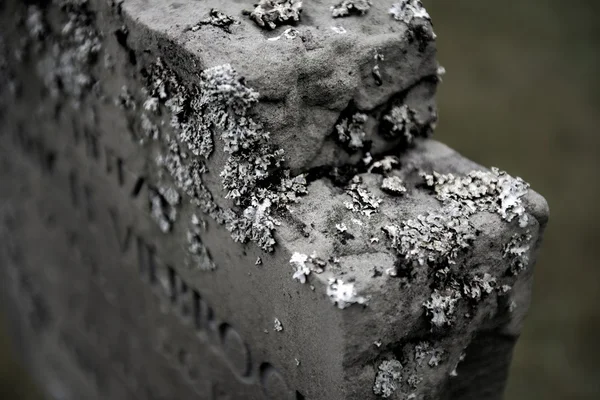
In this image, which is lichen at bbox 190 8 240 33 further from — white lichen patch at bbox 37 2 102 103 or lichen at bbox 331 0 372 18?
white lichen patch at bbox 37 2 102 103

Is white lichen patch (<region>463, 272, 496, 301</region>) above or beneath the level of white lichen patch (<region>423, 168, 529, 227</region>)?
beneath

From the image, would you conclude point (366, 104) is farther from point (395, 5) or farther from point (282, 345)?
point (282, 345)

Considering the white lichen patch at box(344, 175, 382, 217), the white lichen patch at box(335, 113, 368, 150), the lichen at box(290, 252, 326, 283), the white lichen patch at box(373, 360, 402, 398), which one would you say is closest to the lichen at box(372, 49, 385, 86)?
the white lichen patch at box(335, 113, 368, 150)

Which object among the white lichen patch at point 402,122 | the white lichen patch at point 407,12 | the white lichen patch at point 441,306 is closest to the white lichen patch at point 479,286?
the white lichen patch at point 441,306

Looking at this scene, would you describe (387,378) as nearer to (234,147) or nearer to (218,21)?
(234,147)

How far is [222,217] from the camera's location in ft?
2.88

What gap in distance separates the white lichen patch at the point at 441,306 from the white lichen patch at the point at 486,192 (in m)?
0.12

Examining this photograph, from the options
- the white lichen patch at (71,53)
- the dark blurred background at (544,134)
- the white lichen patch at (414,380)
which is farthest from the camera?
the dark blurred background at (544,134)

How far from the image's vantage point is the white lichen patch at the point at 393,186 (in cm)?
85

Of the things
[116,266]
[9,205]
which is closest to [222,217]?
[116,266]

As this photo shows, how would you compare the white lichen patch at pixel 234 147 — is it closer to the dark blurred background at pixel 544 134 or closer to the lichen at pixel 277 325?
the lichen at pixel 277 325

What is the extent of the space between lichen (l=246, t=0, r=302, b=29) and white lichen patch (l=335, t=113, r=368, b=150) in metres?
0.17

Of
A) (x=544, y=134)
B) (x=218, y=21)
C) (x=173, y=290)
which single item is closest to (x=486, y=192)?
(x=218, y=21)

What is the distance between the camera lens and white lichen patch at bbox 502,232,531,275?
0.83 metres
